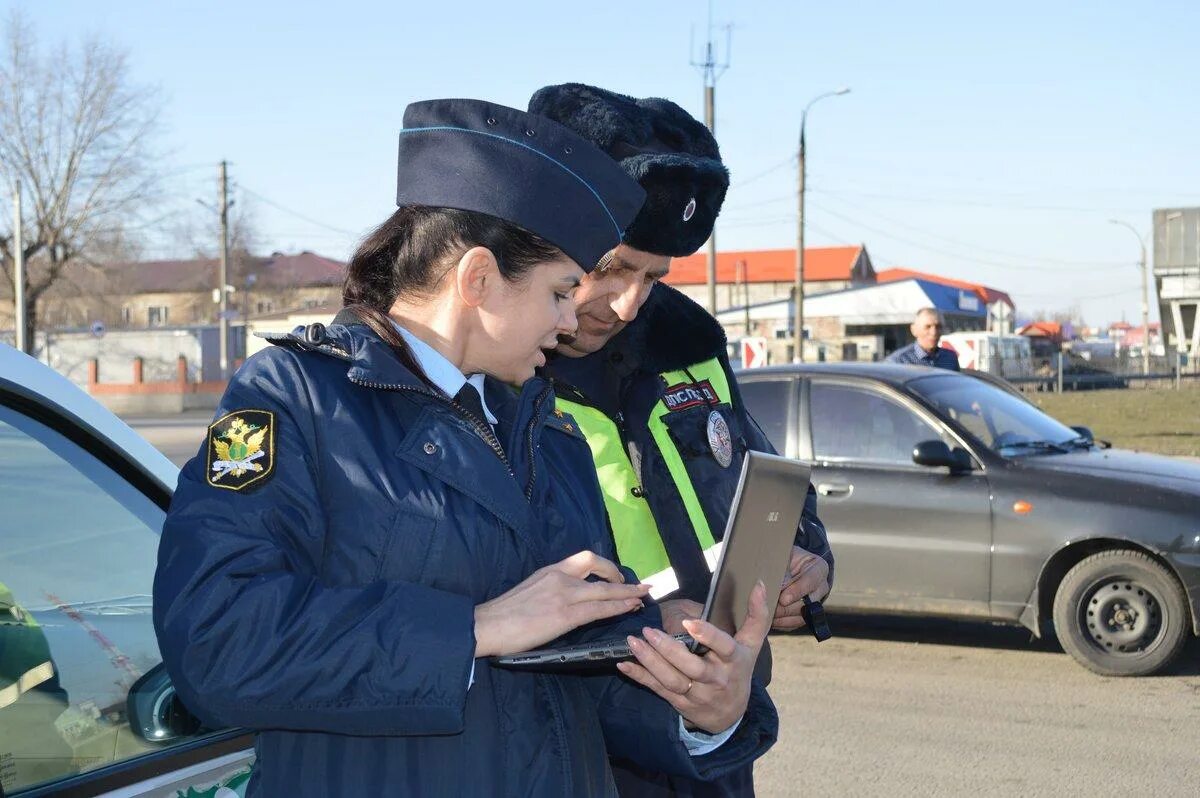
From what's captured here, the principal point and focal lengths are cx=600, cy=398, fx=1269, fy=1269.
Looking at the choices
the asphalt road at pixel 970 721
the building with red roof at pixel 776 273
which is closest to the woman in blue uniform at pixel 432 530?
the asphalt road at pixel 970 721

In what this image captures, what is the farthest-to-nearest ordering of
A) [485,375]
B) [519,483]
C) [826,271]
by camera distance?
[826,271] → [485,375] → [519,483]

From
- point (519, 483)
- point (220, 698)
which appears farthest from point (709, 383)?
point (220, 698)

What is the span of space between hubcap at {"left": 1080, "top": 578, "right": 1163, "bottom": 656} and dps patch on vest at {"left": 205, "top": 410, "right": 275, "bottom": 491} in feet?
19.6

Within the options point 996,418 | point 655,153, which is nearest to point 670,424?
point 655,153

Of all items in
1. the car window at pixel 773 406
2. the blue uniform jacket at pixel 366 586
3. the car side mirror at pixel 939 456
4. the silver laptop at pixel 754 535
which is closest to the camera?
the blue uniform jacket at pixel 366 586

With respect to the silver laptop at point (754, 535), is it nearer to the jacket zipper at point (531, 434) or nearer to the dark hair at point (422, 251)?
the jacket zipper at point (531, 434)

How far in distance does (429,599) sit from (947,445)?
19.4ft

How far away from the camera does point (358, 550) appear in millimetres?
1537

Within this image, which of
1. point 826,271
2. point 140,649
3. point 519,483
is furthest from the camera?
point 826,271

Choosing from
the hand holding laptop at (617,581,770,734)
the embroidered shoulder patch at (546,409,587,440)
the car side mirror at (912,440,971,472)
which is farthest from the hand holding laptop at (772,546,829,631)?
the car side mirror at (912,440,971,472)

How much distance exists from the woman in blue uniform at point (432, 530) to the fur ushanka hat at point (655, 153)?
664 mm

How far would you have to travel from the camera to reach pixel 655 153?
253 cm

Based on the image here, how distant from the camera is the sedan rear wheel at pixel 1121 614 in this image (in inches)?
256

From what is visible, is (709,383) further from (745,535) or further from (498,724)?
(498,724)
